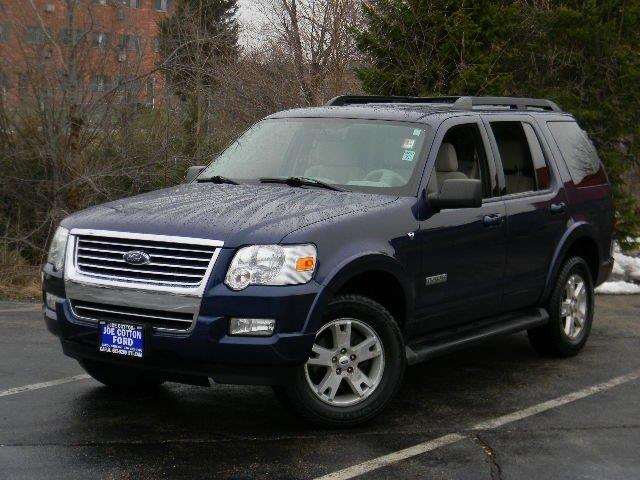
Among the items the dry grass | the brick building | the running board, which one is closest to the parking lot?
the running board

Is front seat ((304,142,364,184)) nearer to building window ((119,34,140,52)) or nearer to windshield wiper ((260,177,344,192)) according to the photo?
windshield wiper ((260,177,344,192))

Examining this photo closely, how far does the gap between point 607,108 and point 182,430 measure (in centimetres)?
969

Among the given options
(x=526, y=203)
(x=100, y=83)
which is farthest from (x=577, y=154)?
(x=100, y=83)

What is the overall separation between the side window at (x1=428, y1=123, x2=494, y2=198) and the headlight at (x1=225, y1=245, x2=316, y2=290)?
157 centimetres

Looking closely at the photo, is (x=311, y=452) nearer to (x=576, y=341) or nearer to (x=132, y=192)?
(x=576, y=341)

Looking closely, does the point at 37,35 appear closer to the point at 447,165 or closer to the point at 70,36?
the point at 70,36

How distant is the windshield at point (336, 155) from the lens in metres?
6.65

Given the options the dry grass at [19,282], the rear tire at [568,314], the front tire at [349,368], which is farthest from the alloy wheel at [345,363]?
the dry grass at [19,282]

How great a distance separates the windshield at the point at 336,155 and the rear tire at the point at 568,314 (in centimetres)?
193

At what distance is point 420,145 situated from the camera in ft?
22.2

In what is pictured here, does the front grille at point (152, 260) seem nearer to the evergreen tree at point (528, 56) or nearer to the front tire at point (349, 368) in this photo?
the front tire at point (349, 368)

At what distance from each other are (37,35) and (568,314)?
8933 millimetres

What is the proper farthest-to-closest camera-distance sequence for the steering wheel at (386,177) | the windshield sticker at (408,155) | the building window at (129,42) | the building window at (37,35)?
the building window at (129,42)
the building window at (37,35)
the windshield sticker at (408,155)
the steering wheel at (386,177)

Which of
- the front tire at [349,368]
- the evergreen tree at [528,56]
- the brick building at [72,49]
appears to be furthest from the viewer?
the brick building at [72,49]
